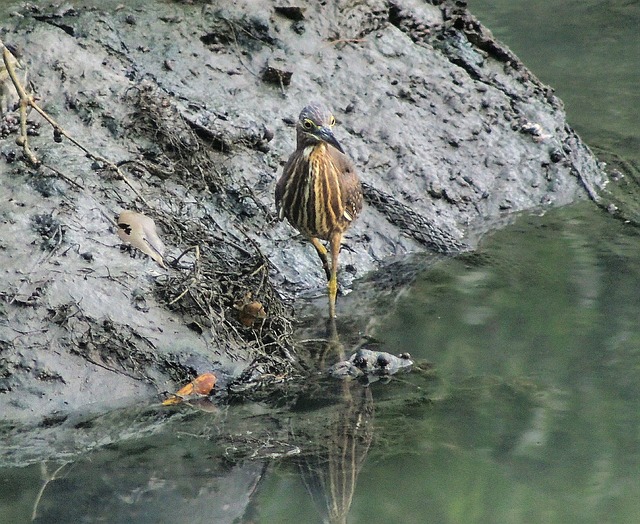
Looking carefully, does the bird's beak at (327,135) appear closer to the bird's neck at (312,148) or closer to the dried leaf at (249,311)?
the bird's neck at (312,148)

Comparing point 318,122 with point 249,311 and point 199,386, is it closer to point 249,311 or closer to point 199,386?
point 249,311

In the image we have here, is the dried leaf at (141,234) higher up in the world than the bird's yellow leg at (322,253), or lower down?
higher up

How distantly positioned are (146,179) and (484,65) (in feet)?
12.0

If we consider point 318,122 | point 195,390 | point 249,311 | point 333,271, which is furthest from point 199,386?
point 318,122

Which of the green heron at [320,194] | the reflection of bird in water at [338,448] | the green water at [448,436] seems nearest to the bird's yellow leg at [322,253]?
the green heron at [320,194]

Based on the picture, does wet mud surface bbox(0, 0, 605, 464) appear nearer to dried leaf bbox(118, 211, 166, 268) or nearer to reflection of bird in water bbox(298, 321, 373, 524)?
dried leaf bbox(118, 211, 166, 268)

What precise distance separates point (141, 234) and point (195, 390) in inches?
46.1

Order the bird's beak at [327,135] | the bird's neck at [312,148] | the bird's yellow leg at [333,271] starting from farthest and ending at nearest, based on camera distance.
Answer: the bird's yellow leg at [333,271] → the bird's neck at [312,148] → the bird's beak at [327,135]

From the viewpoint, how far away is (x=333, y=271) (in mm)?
7090

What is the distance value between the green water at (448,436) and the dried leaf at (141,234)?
44.9 inches

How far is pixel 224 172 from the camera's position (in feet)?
24.6

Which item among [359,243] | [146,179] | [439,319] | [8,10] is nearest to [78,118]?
[146,179]

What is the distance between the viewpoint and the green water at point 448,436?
4.81 meters

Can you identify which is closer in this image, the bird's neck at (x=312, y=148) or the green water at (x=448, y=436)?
the green water at (x=448, y=436)
